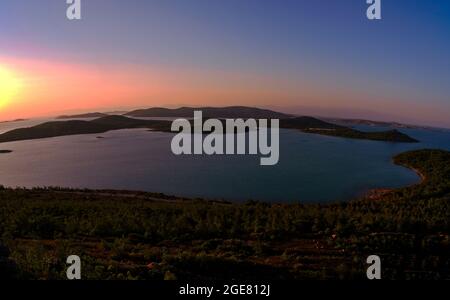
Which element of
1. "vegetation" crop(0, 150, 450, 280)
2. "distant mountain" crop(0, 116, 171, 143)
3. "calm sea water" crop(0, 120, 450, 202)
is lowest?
"calm sea water" crop(0, 120, 450, 202)

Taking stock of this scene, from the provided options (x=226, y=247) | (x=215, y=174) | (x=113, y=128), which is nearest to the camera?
(x=226, y=247)

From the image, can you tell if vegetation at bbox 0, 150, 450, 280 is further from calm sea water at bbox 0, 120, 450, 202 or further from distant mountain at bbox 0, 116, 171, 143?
distant mountain at bbox 0, 116, 171, 143

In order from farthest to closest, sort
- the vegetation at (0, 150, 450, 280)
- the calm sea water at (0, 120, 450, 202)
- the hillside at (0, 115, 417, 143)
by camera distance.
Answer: the hillside at (0, 115, 417, 143) < the calm sea water at (0, 120, 450, 202) < the vegetation at (0, 150, 450, 280)

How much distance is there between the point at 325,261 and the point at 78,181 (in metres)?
45.2

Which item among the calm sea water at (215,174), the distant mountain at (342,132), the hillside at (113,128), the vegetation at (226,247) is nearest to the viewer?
the vegetation at (226,247)

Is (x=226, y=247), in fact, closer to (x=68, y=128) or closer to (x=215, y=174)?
(x=215, y=174)

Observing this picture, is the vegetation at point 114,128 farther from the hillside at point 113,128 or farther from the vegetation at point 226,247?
the vegetation at point 226,247

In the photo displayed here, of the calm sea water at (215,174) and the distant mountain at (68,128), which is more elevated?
the distant mountain at (68,128)

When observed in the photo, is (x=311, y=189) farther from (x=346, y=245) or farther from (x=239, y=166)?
(x=346, y=245)

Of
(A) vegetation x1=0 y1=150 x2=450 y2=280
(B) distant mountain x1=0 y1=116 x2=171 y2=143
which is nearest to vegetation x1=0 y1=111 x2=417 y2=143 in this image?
(B) distant mountain x1=0 y1=116 x2=171 y2=143

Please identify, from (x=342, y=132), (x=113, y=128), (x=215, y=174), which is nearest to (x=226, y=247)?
(x=215, y=174)

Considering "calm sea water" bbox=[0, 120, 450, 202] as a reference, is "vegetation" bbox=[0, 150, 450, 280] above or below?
above

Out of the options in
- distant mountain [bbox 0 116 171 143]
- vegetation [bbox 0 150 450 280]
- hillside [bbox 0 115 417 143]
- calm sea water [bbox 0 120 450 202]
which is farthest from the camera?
hillside [bbox 0 115 417 143]

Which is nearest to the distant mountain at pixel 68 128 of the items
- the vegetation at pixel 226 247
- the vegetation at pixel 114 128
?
the vegetation at pixel 114 128
